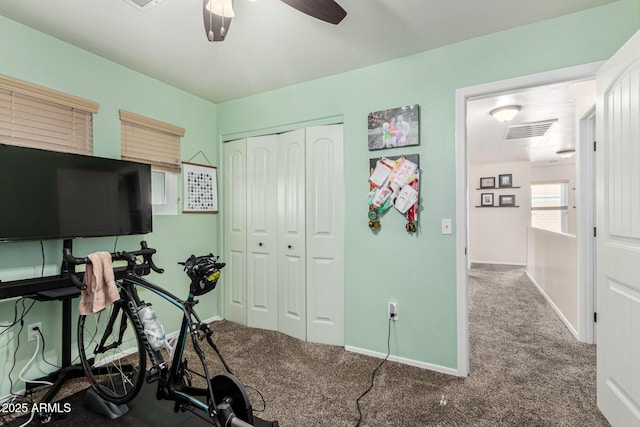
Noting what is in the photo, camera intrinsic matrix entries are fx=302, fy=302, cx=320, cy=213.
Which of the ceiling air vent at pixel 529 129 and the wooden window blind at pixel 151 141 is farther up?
the ceiling air vent at pixel 529 129

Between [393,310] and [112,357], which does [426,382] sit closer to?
[393,310]

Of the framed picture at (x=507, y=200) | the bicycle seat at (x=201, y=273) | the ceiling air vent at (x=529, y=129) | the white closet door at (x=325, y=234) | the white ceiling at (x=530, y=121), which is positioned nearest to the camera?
the bicycle seat at (x=201, y=273)

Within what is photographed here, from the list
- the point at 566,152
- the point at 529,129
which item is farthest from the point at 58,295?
the point at 566,152

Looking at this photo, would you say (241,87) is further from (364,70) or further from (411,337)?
(411,337)

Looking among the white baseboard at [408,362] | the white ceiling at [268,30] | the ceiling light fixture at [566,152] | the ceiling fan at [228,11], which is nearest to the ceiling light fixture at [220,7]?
the ceiling fan at [228,11]

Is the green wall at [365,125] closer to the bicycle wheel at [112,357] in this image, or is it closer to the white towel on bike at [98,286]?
the bicycle wheel at [112,357]

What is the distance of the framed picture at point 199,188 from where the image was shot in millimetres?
3129

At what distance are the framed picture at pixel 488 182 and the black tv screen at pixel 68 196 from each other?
7.57m

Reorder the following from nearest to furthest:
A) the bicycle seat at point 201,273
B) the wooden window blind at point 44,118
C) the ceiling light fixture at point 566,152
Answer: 1. the bicycle seat at point 201,273
2. the wooden window blind at point 44,118
3. the ceiling light fixture at point 566,152

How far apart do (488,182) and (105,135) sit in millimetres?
7893

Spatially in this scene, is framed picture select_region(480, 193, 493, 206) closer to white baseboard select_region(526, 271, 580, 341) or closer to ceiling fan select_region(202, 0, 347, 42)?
white baseboard select_region(526, 271, 580, 341)

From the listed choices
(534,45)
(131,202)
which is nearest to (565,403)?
(534,45)

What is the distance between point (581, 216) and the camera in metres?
2.84

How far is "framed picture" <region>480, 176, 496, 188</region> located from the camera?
7547 millimetres
